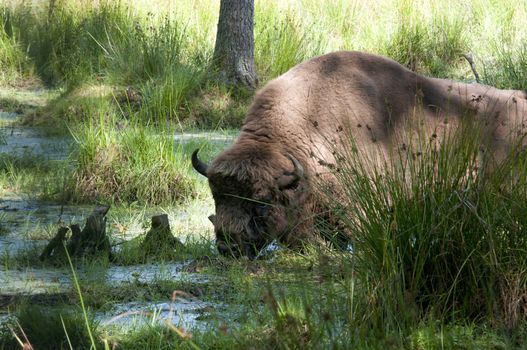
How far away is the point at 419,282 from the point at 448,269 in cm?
19

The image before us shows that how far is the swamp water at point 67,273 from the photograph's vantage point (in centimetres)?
601

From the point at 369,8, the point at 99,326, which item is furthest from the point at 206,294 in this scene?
the point at 369,8

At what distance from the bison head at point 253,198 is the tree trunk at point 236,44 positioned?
643cm

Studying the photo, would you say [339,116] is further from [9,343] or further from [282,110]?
[9,343]

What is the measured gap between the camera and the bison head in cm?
755

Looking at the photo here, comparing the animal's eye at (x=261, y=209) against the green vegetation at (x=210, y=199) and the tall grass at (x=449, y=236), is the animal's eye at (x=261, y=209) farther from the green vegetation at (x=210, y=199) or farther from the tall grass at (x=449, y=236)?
the tall grass at (x=449, y=236)

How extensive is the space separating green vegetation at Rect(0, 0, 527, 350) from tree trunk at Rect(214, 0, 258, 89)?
0.31 metres

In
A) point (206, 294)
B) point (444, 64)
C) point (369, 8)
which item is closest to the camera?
point (206, 294)

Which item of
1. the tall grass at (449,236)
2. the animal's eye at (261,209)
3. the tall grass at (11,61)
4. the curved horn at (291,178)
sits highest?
the tall grass at (449,236)

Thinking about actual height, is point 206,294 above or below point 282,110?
below

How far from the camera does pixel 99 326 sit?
18.7ft

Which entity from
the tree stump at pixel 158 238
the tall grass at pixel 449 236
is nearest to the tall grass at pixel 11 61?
the tree stump at pixel 158 238

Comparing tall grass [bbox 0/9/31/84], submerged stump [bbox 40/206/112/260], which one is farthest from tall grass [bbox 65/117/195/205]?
tall grass [bbox 0/9/31/84]

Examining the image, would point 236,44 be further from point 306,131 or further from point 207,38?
point 306,131
